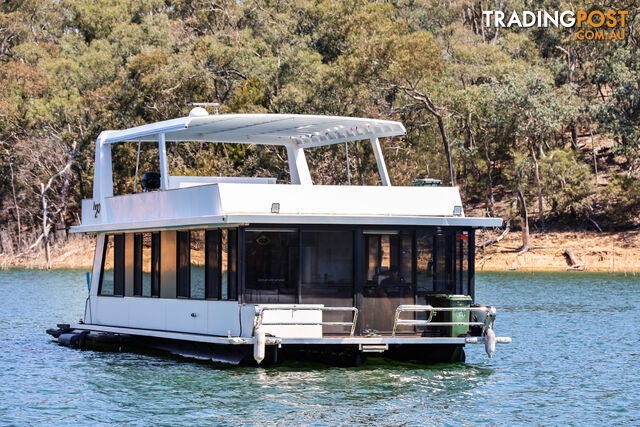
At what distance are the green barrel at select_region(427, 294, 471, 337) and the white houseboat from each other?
0.03m

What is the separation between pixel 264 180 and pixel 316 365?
5474 millimetres

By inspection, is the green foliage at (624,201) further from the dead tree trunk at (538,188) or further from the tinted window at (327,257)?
the tinted window at (327,257)

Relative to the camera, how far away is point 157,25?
69750 millimetres

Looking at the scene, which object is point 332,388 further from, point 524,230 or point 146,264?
point 524,230

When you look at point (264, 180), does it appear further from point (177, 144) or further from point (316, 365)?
point (177, 144)

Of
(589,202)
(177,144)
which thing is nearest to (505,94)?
(589,202)

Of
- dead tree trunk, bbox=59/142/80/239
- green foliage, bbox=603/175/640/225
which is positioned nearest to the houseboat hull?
green foliage, bbox=603/175/640/225

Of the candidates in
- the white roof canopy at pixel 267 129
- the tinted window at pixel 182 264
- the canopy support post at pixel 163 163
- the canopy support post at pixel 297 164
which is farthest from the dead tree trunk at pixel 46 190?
the tinted window at pixel 182 264

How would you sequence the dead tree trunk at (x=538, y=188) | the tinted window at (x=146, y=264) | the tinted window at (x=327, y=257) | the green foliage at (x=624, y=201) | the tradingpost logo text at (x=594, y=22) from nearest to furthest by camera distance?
the tinted window at (x=327, y=257) → the tinted window at (x=146, y=264) → the green foliage at (x=624, y=201) → the dead tree trunk at (x=538, y=188) → the tradingpost logo text at (x=594, y=22)

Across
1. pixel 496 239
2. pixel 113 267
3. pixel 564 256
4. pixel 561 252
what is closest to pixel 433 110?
pixel 496 239

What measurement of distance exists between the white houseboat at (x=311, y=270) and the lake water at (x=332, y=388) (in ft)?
1.85

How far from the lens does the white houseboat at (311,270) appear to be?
18.0m

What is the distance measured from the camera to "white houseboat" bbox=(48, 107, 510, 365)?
1795 cm

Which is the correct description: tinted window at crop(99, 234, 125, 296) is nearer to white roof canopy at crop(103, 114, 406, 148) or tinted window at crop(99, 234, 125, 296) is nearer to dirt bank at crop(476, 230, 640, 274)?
white roof canopy at crop(103, 114, 406, 148)
